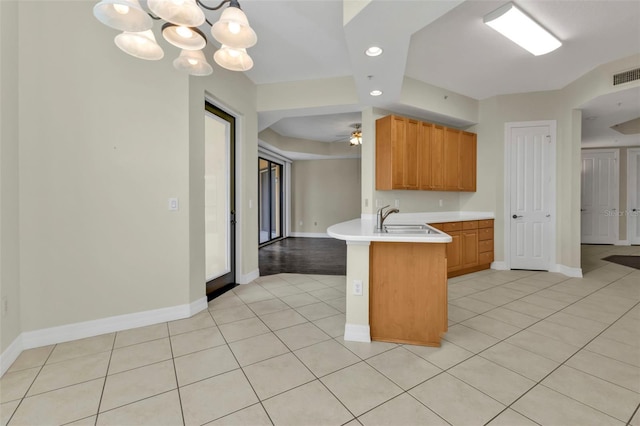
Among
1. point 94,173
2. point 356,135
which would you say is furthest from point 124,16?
point 356,135

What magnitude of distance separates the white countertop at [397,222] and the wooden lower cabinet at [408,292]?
0.12 m

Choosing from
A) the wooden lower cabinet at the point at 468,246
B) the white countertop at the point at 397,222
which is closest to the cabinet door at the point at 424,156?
the white countertop at the point at 397,222

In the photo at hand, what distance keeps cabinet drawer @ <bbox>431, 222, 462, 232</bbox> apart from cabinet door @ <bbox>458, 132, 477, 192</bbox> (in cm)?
71

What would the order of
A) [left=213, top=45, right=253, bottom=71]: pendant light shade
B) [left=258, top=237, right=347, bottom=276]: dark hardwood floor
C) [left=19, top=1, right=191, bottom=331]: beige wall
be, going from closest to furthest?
[left=213, top=45, right=253, bottom=71]: pendant light shade < [left=19, top=1, right=191, bottom=331]: beige wall < [left=258, top=237, right=347, bottom=276]: dark hardwood floor

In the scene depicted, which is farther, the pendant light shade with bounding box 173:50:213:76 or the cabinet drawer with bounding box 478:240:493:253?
the cabinet drawer with bounding box 478:240:493:253

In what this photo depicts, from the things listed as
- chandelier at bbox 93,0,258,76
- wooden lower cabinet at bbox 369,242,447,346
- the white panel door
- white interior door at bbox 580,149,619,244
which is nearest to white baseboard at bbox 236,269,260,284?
wooden lower cabinet at bbox 369,242,447,346

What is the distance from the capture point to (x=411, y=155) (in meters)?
3.95

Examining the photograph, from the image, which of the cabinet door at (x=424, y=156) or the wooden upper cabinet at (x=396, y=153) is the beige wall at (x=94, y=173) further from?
the cabinet door at (x=424, y=156)

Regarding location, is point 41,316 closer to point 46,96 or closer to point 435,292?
point 46,96

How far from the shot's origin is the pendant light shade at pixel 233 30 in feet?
4.85

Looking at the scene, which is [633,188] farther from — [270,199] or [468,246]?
[270,199]

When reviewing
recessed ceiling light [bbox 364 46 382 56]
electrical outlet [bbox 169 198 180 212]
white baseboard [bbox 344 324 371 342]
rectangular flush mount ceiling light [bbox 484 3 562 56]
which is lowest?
white baseboard [bbox 344 324 371 342]

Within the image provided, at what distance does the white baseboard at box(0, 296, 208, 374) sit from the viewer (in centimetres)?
202

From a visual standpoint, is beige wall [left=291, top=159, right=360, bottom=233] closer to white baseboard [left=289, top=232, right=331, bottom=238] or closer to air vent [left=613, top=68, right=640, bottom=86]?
white baseboard [left=289, top=232, right=331, bottom=238]
